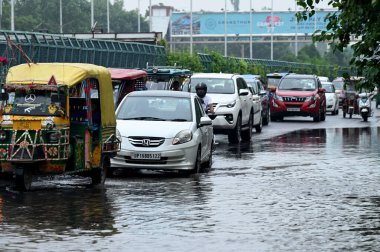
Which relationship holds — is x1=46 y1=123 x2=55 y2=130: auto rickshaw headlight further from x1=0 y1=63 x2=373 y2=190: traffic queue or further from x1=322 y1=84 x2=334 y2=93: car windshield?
x1=322 y1=84 x2=334 y2=93: car windshield

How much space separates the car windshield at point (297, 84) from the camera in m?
48.4

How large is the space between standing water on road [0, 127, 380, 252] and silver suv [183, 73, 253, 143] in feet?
23.0

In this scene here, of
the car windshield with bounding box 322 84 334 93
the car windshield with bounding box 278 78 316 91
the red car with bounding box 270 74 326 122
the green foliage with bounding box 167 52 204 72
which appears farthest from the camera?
the green foliage with bounding box 167 52 204 72

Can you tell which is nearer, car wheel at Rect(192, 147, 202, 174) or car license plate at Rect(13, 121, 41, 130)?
car license plate at Rect(13, 121, 41, 130)

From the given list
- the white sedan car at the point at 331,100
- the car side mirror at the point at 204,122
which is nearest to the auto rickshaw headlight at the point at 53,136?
the car side mirror at the point at 204,122

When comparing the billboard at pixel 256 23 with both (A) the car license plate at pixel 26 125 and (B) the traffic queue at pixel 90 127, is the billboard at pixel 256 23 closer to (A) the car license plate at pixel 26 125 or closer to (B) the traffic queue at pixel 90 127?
(B) the traffic queue at pixel 90 127

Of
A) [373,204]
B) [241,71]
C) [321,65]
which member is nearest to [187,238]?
[373,204]

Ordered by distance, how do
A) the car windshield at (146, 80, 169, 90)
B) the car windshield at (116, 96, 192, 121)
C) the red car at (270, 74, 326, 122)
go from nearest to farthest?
the car windshield at (116, 96, 192, 121) < the car windshield at (146, 80, 169, 90) < the red car at (270, 74, 326, 122)

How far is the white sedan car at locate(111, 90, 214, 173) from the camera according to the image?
2042 centimetres

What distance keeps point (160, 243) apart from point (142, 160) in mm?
8573

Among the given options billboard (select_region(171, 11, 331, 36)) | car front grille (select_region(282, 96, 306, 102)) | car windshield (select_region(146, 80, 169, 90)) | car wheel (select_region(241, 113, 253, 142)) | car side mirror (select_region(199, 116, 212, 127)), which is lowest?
car wheel (select_region(241, 113, 253, 142))

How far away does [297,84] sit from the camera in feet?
159

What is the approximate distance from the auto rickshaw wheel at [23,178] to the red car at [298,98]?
3053 cm

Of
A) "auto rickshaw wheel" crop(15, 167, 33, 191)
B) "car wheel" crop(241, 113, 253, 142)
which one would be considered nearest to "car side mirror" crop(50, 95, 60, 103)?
"auto rickshaw wheel" crop(15, 167, 33, 191)
